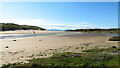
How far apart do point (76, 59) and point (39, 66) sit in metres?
3.39

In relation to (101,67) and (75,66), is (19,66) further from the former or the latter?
(101,67)

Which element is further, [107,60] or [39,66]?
[107,60]

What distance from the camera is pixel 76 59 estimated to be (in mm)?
12992

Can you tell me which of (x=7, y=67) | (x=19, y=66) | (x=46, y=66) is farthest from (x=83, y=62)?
(x=7, y=67)

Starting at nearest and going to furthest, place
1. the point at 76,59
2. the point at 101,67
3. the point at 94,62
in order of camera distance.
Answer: the point at 101,67 → the point at 94,62 → the point at 76,59

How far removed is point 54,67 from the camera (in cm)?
1127

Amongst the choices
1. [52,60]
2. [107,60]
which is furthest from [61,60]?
[107,60]

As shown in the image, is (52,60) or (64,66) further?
(52,60)

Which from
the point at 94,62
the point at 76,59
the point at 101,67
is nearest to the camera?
the point at 101,67

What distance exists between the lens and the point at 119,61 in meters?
12.6

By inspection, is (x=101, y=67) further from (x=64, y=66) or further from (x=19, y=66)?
(x=19, y=66)

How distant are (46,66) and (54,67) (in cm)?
60

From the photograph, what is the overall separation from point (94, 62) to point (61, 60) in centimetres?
267

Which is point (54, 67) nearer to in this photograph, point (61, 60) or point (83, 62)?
point (61, 60)
